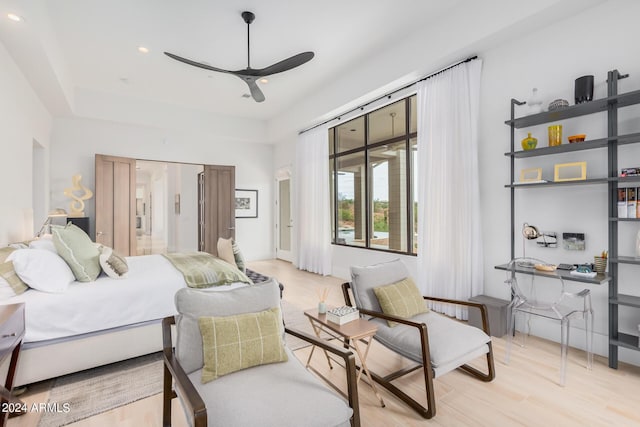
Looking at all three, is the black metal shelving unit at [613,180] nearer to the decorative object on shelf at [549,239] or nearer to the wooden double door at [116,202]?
the decorative object on shelf at [549,239]

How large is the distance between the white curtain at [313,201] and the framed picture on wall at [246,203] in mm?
1456

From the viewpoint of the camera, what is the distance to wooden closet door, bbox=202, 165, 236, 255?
6.89 meters

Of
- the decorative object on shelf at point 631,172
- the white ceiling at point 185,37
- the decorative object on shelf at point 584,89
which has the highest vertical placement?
the white ceiling at point 185,37

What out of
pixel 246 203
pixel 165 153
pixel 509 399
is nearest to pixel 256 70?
pixel 509 399

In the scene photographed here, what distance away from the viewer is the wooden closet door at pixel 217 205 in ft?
22.6

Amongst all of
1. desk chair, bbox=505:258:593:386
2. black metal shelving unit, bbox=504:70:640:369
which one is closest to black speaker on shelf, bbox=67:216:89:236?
desk chair, bbox=505:258:593:386

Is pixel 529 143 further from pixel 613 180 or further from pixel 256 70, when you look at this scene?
pixel 256 70

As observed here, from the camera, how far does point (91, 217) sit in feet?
18.8

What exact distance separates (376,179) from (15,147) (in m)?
4.71

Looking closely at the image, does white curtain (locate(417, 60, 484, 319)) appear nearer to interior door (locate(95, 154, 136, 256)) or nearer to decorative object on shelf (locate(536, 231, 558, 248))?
decorative object on shelf (locate(536, 231, 558, 248))

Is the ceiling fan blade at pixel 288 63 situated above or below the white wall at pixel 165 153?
above

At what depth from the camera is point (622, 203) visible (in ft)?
8.13

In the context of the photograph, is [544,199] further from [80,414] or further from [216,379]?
[80,414]

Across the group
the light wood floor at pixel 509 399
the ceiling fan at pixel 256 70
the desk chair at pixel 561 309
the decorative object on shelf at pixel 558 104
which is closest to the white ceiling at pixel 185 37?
the ceiling fan at pixel 256 70
